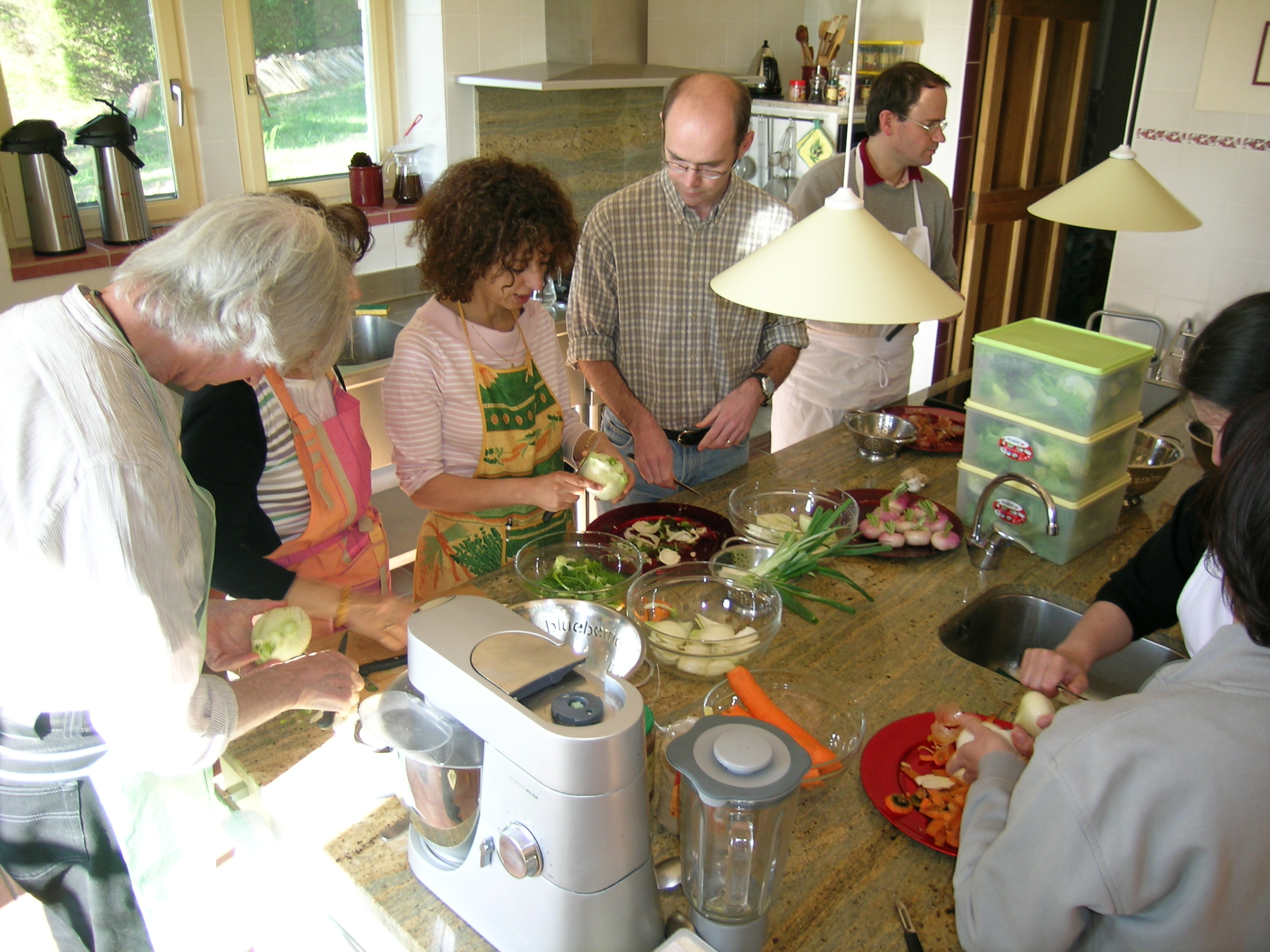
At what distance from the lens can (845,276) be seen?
1.33 m

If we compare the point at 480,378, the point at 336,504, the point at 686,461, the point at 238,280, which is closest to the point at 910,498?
the point at 686,461

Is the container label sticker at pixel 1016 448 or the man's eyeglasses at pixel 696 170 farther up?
the man's eyeglasses at pixel 696 170

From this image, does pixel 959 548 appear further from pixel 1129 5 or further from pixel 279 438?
pixel 1129 5

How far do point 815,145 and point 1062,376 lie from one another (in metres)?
2.98

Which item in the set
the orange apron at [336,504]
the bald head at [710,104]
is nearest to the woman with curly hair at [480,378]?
the orange apron at [336,504]

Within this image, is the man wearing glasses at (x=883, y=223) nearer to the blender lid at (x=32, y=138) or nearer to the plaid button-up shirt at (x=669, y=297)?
the plaid button-up shirt at (x=669, y=297)

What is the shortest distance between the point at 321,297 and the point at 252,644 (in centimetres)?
62

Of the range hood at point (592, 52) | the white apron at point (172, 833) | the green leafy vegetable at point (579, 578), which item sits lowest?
the white apron at point (172, 833)

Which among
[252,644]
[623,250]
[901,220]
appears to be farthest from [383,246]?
[252,644]

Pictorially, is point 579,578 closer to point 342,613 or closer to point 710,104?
point 342,613

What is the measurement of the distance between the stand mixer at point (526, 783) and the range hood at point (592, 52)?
10.1ft

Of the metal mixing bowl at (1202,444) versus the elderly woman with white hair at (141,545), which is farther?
the metal mixing bowl at (1202,444)

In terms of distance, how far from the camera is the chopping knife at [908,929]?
1.13 meters

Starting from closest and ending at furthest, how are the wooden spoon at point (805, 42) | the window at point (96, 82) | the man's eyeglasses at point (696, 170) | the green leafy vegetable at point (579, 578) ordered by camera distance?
the green leafy vegetable at point (579, 578), the man's eyeglasses at point (696, 170), the window at point (96, 82), the wooden spoon at point (805, 42)
